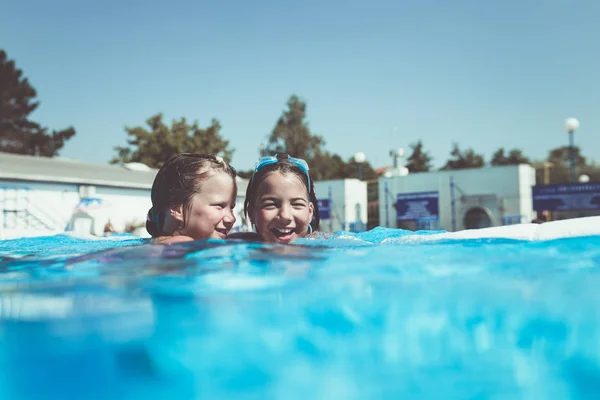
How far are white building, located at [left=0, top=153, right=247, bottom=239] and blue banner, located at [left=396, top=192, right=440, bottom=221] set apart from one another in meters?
7.71

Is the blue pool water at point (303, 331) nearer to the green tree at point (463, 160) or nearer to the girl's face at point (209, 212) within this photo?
the girl's face at point (209, 212)

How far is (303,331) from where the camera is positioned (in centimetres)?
235

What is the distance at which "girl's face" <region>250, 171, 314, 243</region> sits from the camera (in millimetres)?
3852

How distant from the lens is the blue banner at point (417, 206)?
75.8ft

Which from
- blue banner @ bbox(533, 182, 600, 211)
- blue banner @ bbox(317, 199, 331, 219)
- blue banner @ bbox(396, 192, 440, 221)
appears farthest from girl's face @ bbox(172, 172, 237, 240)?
blue banner @ bbox(317, 199, 331, 219)

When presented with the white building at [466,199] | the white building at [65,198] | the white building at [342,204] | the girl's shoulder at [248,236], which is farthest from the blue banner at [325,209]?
the girl's shoulder at [248,236]

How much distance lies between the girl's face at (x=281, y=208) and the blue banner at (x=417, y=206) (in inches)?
782

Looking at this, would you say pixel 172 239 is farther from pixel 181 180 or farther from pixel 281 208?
pixel 281 208

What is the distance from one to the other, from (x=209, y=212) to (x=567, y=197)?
18.3 meters

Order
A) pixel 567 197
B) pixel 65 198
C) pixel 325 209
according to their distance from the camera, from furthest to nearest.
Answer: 1. pixel 325 209
2. pixel 567 197
3. pixel 65 198

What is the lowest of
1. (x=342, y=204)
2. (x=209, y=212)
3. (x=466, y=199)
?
(x=209, y=212)

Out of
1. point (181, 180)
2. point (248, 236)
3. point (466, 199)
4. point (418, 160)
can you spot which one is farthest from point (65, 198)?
point (418, 160)

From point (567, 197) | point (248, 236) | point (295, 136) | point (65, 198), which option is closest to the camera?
point (248, 236)

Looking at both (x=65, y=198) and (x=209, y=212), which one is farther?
(x=65, y=198)
